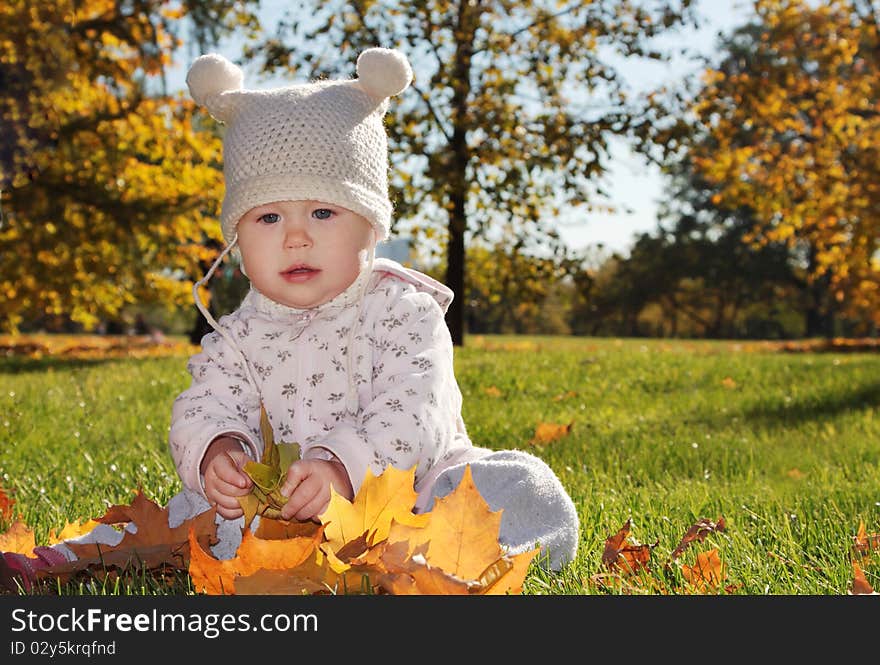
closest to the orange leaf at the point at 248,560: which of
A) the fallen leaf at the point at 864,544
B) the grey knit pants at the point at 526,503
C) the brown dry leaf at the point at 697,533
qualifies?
the grey knit pants at the point at 526,503

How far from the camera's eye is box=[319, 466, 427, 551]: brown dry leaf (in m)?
1.82

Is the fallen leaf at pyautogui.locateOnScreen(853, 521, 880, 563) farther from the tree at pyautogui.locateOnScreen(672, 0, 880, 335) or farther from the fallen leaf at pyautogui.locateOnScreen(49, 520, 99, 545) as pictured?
the tree at pyautogui.locateOnScreen(672, 0, 880, 335)

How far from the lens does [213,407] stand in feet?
7.88

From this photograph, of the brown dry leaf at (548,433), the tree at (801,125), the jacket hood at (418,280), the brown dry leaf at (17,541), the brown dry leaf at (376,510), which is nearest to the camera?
the brown dry leaf at (376,510)

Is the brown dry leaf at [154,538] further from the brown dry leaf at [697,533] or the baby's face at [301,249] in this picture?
the brown dry leaf at [697,533]

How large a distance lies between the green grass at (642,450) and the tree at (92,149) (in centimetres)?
259

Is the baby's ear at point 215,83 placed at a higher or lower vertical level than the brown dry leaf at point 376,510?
higher

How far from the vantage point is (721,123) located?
1096 cm

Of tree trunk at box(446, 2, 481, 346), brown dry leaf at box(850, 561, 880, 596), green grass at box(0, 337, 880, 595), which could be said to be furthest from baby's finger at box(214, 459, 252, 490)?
tree trunk at box(446, 2, 481, 346)

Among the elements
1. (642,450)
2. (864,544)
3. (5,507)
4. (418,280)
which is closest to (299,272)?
(418,280)

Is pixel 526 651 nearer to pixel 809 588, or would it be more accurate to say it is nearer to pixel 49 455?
pixel 809 588

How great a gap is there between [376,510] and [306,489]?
25 centimetres

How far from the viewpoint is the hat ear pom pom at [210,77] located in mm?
2479

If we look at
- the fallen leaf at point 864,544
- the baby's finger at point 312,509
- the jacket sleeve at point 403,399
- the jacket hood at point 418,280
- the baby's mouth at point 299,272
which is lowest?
the fallen leaf at point 864,544
